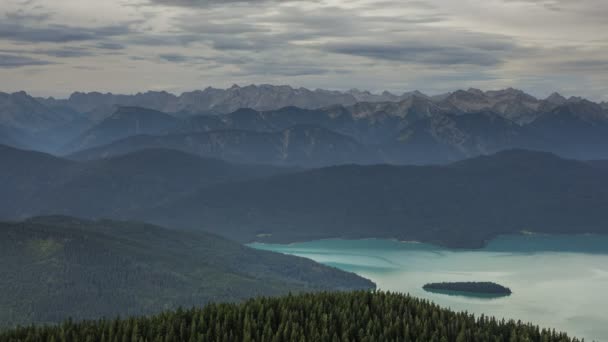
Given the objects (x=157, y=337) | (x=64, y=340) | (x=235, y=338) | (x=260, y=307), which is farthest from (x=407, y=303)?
(x=64, y=340)

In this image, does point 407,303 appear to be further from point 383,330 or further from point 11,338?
point 11,338

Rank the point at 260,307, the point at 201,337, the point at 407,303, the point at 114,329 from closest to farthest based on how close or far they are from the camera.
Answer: the point at 201,337 → the point at 114,329 → the point at 260,307 → the point at 407,303

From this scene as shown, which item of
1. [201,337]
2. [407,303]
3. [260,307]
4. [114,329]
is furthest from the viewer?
[407,303]

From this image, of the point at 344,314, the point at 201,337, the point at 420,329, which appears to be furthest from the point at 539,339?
the point at 201,337

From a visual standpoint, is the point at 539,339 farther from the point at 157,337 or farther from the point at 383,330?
the point at 157,337

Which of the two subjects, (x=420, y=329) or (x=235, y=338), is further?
(x=420, y=329)

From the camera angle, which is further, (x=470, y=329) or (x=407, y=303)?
(x=407, y=303)
